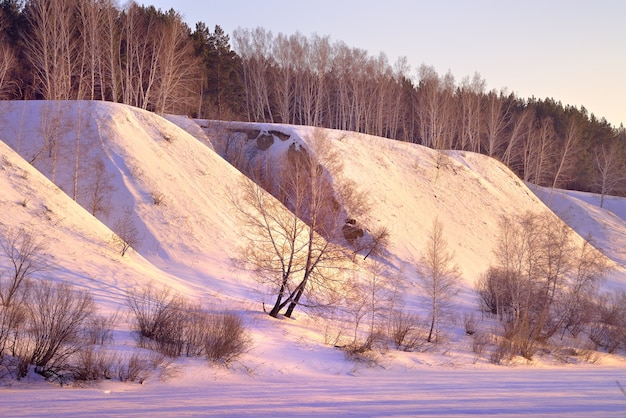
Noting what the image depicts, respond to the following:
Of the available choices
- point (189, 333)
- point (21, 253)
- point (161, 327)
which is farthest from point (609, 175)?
point (21, 253)

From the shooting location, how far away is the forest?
3975cm

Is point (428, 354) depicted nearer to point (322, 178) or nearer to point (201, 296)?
point (322, 178)

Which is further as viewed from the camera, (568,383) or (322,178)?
(322,178)

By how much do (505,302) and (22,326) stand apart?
21.5 m

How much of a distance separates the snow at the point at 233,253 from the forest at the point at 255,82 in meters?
6.11

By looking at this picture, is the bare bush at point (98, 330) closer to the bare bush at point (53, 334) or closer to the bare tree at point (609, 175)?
the bare bush at point (53, 334)

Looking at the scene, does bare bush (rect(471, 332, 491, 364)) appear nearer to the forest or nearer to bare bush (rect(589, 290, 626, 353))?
bare bush (rect(589, 290, 626, 353))

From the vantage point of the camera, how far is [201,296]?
63.1ft

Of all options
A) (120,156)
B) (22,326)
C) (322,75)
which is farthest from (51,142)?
(322,75)

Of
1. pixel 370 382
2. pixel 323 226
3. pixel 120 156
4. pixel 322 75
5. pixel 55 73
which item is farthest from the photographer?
pixel 322 75

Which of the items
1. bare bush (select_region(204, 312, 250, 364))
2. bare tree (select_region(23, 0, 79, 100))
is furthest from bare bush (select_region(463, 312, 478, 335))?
bare tree (select_region(23, 0, 79, 100))

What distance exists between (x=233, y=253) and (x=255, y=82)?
1312 inches

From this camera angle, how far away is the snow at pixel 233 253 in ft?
31.3

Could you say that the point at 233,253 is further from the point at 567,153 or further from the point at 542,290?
the point at 567,153
